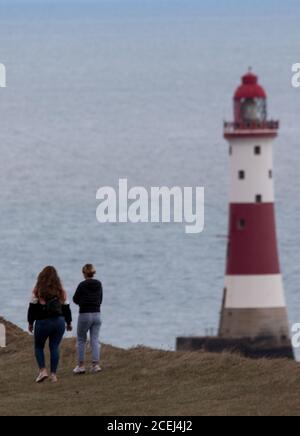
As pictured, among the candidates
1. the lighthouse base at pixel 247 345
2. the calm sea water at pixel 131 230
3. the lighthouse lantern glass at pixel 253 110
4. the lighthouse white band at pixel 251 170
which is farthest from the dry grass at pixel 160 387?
the calm sea water at pixel 131 230

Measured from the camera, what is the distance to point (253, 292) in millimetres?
61844

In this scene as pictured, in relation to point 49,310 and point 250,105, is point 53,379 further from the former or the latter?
point 250,105

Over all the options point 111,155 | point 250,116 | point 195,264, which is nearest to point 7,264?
point 195,264

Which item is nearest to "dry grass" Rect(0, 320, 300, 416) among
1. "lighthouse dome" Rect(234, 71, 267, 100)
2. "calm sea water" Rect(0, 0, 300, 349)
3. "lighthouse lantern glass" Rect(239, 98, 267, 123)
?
"lighthouse lantern glass" Rect(239, 98, 267, 123)

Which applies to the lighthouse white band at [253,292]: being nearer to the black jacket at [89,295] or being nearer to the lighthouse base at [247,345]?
the lighthouse base at [247,345]

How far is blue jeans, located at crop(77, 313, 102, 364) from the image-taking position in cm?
2361

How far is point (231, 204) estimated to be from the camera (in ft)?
200

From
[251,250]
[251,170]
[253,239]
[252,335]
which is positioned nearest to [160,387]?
[253,239]

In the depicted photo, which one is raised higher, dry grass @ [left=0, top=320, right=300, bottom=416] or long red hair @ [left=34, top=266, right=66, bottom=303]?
long red hair @ [left=34, top=266, right=66, bottom=303]

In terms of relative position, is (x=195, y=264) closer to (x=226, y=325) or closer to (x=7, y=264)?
(x=7, y=264)

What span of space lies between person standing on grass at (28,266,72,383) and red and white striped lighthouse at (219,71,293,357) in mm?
37124

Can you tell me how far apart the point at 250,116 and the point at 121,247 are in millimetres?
59487

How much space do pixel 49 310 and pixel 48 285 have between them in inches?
14.1

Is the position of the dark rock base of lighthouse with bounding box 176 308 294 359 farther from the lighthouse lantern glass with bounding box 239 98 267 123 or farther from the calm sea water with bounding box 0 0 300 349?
the lighthouse lantern glass with bounding box 239 98 267 123
